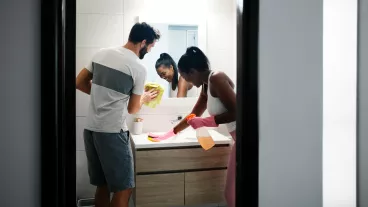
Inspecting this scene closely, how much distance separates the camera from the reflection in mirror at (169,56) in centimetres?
257

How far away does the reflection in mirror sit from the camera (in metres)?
2.57

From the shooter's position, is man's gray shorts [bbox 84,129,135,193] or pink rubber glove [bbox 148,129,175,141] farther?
pink rubber glove [bbox 148,129,175,141]

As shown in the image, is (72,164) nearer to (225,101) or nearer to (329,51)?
(225,101)

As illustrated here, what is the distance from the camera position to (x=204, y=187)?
2336mm

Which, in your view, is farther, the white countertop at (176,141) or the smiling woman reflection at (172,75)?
the smiling woman reflection at (172,75)

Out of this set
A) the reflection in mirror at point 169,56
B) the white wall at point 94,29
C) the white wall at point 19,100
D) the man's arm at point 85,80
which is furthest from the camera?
the reflection in mirror at point 169,56

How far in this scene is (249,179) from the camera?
1.37m

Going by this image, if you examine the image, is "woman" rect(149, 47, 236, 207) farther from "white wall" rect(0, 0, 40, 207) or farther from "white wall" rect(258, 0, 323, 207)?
"white wall" rect(0, 0, 40, 207)

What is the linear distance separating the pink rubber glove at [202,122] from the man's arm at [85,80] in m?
0.72

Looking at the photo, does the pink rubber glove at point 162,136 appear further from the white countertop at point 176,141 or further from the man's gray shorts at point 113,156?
the man's gray shorts at point 113,156

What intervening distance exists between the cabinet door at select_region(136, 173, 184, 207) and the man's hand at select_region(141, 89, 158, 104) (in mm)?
579

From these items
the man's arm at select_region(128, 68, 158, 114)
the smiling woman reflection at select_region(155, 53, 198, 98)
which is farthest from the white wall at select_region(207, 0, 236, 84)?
the man's arm at select_region(128, 68, 158, 114)

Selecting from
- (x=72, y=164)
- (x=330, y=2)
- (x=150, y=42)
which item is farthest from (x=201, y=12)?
(x=72, y=164)

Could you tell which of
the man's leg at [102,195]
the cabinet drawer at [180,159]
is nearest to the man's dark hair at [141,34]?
the cabinet drawer at [180,159]
